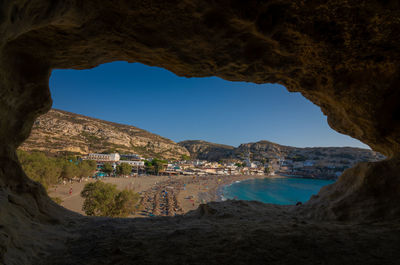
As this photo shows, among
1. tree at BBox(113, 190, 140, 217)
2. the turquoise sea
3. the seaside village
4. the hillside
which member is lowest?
the turquoise sea

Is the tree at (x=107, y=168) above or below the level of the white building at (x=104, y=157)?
below

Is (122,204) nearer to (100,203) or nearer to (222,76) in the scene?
(100,203)

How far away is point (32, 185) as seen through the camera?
4402 mm

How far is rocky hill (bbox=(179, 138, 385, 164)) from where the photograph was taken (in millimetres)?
98625

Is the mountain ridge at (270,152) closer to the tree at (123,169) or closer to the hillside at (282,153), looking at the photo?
the hillside at (282,153)

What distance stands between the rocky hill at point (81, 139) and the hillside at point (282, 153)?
3649cm

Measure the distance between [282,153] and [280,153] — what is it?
145 centimetres

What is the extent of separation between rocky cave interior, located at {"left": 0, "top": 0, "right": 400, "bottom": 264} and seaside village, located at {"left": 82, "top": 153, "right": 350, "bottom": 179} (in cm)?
5102

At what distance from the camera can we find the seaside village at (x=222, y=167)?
63.8 metres

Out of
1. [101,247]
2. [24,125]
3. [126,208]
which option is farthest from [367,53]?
[126,208]

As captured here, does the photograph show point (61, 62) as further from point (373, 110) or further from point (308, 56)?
point (373, 110)

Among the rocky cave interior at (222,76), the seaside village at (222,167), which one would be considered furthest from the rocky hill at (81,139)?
the rocky cave interior at (222,76)

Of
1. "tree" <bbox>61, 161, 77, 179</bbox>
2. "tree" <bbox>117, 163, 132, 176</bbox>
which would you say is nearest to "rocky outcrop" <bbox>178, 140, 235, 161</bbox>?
"tree" <bbox>117, 163, 132, 176</bbox>

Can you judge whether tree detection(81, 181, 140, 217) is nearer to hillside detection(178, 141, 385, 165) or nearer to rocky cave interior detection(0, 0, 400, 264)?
rocky cave interior detection(0, 0, 400, 264)
